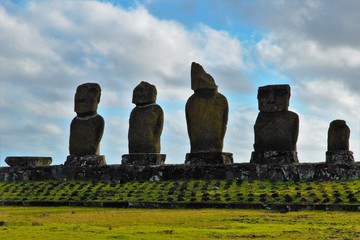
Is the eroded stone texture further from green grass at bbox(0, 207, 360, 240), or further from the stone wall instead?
green grass at bbox(0, 207, 360, 240)

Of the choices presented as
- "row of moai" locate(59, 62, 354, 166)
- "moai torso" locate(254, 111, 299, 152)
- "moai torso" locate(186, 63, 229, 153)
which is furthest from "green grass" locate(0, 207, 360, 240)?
"moai torso" locate(186, 63, 229, 153)

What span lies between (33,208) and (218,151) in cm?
764

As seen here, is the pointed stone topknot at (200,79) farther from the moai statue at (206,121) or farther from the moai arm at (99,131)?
the moai arm at (99,131)

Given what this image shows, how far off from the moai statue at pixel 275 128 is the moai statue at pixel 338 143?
1327 millimetres

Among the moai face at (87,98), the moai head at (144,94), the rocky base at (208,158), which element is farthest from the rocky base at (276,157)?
the moai face at (87,98)

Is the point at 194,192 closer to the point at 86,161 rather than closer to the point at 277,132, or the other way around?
the point at 277,132

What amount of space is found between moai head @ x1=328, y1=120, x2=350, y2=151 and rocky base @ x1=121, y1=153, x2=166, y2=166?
22.3 feet

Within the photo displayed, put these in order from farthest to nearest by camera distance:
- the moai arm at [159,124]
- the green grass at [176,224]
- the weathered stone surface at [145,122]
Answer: the moai arm at [159,124]
the weathered stone surface at [145,122]
the green grass at [176,224]

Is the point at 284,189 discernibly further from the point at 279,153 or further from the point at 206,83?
the point at 206,83

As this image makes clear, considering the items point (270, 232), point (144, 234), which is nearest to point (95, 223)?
point (144, 234)

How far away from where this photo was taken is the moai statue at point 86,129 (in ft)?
84.4

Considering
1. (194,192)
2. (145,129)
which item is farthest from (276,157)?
(145,129)

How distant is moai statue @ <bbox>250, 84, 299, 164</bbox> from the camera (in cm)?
2286

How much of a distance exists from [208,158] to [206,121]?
151 centimetres
